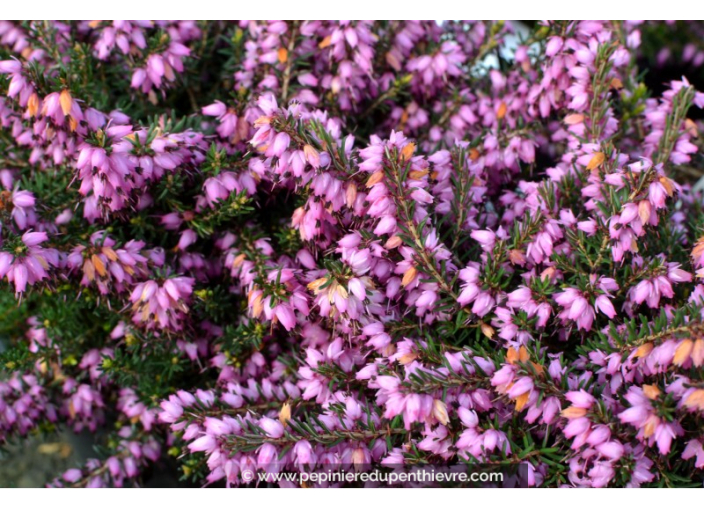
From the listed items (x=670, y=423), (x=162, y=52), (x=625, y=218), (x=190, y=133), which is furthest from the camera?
(x=162, y=52)

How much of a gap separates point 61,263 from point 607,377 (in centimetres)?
143

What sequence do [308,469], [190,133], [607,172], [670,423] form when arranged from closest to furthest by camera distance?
[670,423], [308,469], [607,172], [190,133]

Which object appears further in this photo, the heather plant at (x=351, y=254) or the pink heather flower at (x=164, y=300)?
the pink heather flower at (x=164, y=300)

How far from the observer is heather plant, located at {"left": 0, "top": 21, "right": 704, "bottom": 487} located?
1.46m

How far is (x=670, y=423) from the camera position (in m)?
1.32

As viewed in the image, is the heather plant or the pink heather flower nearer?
the heather plant

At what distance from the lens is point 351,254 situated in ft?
4.96

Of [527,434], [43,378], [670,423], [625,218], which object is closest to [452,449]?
[527,434]

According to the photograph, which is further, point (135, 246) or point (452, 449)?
point (135, 246)

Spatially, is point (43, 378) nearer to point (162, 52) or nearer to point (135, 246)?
point (135, 246)

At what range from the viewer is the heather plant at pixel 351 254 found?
4.80 ft

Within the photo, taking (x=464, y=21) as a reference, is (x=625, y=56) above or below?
below

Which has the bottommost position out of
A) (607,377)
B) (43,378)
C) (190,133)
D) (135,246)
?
(607,377)

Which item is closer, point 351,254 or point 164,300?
point 351,254
